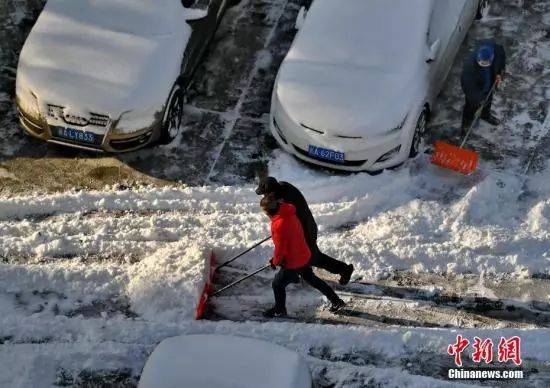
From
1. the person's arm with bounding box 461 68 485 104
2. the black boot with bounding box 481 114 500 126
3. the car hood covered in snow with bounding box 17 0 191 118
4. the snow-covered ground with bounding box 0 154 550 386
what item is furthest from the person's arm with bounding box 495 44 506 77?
the car hood covered in snow with bounding box 17 0 191 118

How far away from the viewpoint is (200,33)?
11062 mm

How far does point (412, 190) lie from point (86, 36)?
14.4ft

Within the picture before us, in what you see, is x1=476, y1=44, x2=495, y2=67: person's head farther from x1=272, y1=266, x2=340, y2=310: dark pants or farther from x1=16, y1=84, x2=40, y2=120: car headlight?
x1=16, y1=84, x2=40, y2=120: car headlight

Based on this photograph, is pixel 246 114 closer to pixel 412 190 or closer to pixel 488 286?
pixel 412 190

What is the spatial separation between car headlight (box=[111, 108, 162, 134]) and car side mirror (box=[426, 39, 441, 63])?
3371 millimetres

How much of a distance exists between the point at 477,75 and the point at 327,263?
3.23m

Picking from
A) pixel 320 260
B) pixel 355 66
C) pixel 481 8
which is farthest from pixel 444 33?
pixel 320 260

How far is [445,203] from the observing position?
9.69 meters

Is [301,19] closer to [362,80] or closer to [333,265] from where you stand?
[362,80]

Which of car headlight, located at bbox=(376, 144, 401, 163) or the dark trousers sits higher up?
car headlight, located at bbox=(376, 144, 401, 163)

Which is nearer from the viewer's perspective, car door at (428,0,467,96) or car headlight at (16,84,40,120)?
car headlight at (16,84,40,120)

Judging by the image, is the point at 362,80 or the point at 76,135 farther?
the point at 362,80

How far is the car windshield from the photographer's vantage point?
10484 millimetres

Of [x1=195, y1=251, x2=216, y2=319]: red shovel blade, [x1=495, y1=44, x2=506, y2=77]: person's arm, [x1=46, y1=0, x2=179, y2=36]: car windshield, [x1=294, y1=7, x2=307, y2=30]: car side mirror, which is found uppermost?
[x1=495, y1=44, x2=506, y2=77]: person's arm
